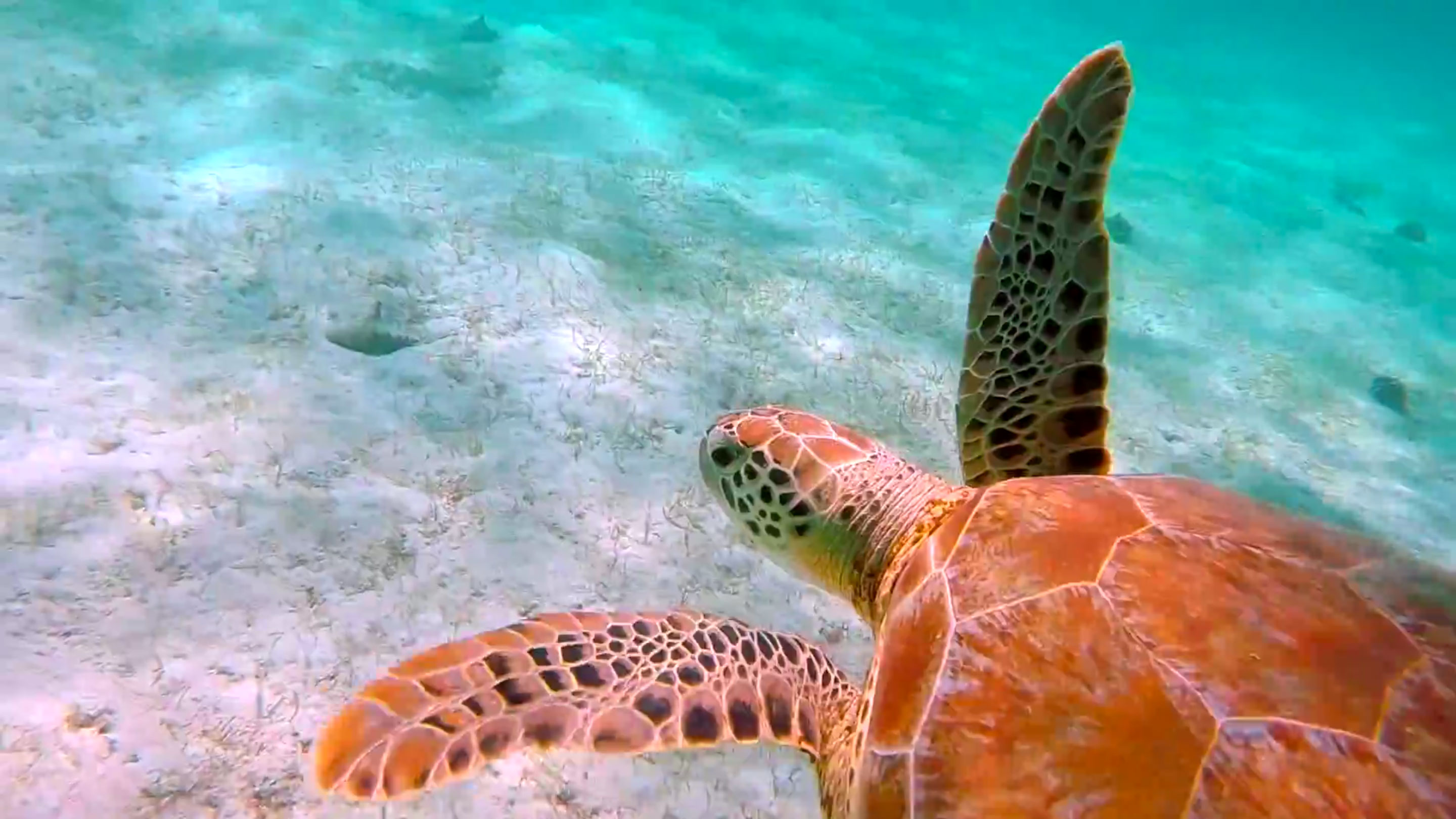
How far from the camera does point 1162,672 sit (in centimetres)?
134

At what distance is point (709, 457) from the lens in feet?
8.48

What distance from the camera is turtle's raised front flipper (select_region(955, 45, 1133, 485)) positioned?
2383mm

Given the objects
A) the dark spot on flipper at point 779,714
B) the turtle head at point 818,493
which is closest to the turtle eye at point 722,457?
the turtle head at point 818,493

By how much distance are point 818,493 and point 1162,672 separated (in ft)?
3.81

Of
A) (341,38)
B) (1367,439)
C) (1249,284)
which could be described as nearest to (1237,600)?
(1367,439)

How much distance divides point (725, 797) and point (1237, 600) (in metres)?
1.74

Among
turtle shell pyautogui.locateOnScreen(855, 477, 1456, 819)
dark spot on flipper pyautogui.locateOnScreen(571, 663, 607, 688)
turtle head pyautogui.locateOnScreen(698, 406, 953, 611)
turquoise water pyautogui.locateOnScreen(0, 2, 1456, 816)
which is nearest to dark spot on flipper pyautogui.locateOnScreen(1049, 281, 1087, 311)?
turtle head pyautogui.locateOnScreen(698, 406, 953, 611)

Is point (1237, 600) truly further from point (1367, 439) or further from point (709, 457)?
point (1367, 439)

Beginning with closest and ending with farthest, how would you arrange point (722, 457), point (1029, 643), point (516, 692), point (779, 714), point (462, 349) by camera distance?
point (1029, 643)
point (516, 692)
point (779, 714)
point (722, 457)
point (462, 349)

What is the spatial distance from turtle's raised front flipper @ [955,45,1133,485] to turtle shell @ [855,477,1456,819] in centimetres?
74

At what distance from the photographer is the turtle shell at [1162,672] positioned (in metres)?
1.20

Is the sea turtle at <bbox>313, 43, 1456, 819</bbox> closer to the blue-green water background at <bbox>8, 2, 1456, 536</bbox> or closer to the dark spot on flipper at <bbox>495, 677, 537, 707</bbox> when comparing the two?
the dark spot on flipper at <bbox>495, 677, 537, 707</bbox>

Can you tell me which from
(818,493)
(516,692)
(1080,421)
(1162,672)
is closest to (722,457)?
(818,493)

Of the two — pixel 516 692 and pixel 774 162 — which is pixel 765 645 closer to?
pixel 516 692
